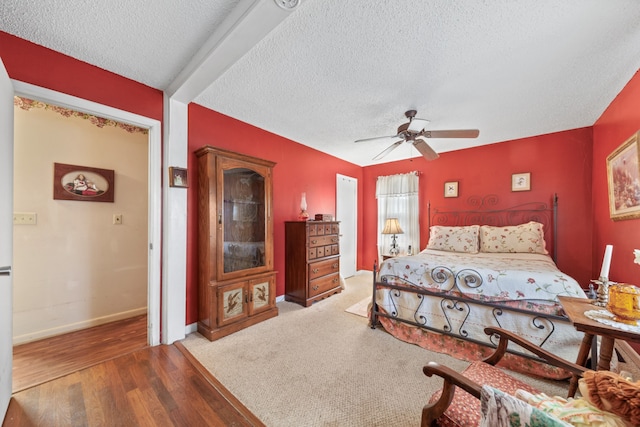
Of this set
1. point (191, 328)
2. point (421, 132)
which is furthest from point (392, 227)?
point (191, 328)

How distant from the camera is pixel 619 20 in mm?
1522

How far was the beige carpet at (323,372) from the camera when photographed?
1.57 meters

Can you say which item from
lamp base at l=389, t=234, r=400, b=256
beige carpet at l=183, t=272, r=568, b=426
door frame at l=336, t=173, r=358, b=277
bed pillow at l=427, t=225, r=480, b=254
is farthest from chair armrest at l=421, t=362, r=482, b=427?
lamp base at l=389, t=234, r=400, b=256

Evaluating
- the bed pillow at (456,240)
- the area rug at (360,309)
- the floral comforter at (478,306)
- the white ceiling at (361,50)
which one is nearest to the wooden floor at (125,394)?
the floral comforter at (478,306)

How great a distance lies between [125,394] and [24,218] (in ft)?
6.97

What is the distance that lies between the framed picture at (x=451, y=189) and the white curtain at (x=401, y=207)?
517 mm

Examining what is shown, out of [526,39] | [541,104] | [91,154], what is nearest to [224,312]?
[91,154]

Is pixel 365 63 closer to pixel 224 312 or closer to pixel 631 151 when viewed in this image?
pixel 631 151

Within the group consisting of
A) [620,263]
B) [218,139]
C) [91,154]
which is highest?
[218,139]

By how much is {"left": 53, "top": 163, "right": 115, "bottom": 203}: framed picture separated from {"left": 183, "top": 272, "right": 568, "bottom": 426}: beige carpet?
78.4 inches

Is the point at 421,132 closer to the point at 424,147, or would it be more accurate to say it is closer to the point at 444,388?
the point at 424,147

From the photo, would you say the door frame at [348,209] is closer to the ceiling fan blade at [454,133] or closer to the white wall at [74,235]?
the ceiling fan blade at [454,133]

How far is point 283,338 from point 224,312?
0.68 metres

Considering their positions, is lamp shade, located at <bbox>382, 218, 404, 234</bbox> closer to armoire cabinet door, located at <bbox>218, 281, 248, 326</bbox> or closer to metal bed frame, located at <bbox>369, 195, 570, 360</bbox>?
metal bed frame, located at <bbox>369, 195, 570, 360</bbox>
